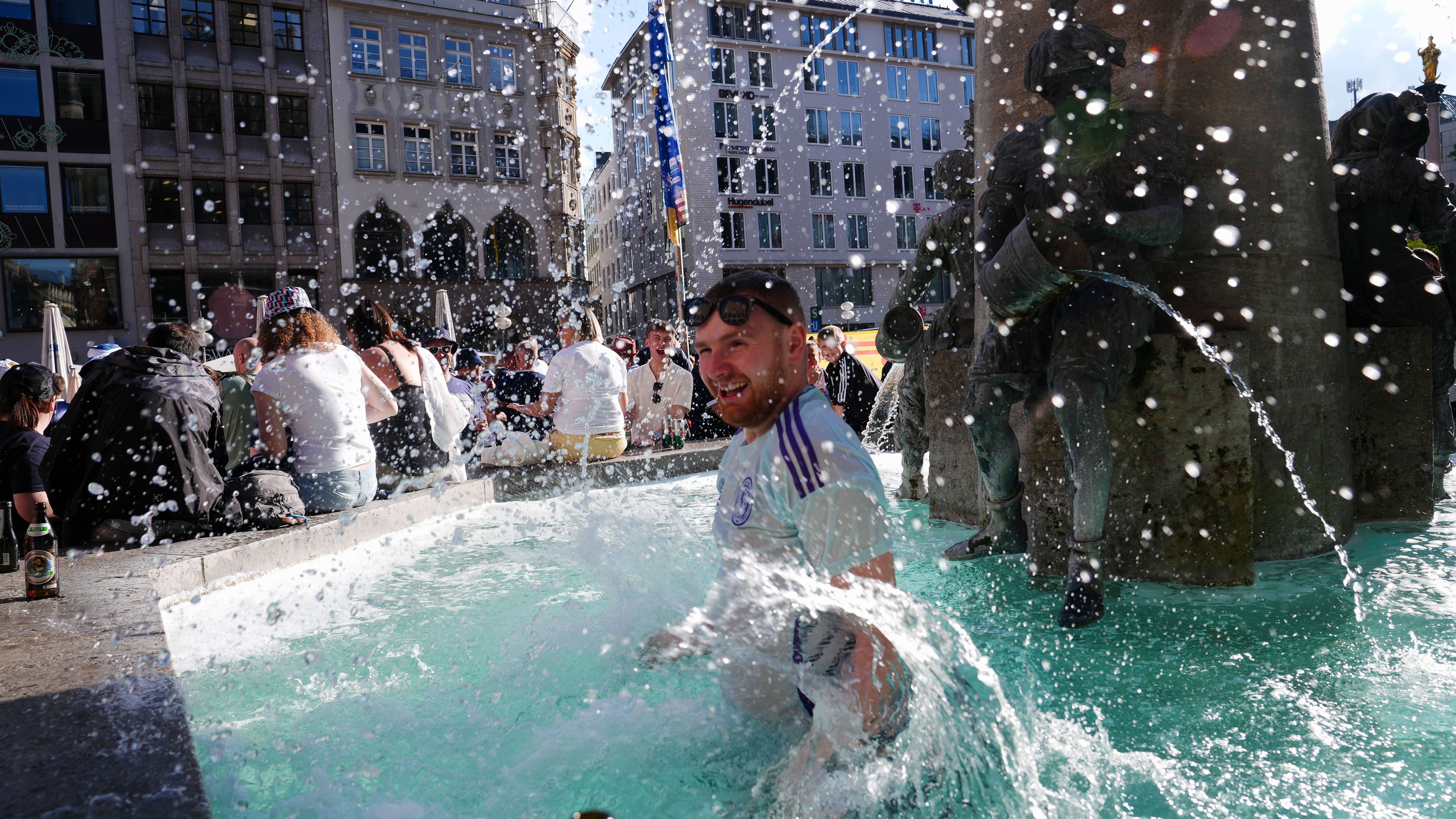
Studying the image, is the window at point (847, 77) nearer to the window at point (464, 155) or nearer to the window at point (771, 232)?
the window at point (771, 232)

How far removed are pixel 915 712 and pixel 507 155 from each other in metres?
37.9

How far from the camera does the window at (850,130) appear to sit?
174 feet

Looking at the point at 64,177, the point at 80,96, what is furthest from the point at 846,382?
the point at 80,96

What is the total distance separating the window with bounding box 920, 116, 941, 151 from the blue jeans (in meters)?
54.2

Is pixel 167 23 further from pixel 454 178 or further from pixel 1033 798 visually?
pixel 1033 798

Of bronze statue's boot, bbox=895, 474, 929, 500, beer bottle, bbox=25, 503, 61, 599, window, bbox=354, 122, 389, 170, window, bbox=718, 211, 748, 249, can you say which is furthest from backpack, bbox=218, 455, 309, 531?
window, bbox=718, 211, 748, 249

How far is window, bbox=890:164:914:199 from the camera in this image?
181 feet

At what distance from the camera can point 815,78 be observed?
52875 mm

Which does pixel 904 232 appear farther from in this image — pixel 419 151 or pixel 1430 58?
pixel 1430 58

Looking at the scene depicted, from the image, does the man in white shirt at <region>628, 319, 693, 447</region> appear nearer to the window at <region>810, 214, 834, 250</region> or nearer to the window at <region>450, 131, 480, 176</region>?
the window at <region>450, 131, 480, 176</region>

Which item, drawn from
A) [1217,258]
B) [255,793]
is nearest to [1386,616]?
[1217,258]

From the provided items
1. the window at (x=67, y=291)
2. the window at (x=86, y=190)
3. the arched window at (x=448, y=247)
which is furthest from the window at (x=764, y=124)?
the window at (x=67, y=291)

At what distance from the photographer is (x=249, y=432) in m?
6.66

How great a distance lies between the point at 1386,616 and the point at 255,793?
4.07 meters
